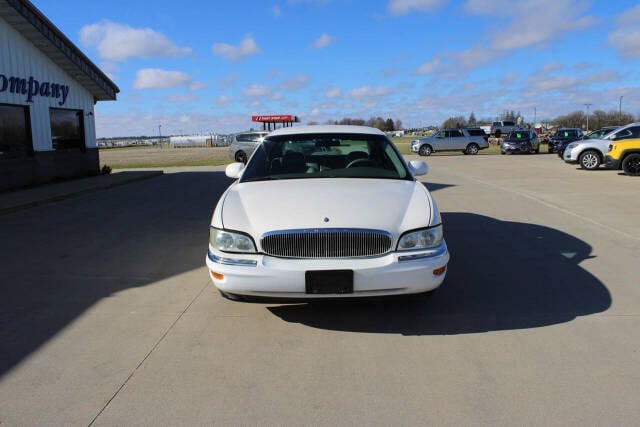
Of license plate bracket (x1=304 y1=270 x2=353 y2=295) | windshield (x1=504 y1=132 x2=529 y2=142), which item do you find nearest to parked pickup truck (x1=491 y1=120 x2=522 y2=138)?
windshield (x1=504 y1=132 x2=529 y2=142)

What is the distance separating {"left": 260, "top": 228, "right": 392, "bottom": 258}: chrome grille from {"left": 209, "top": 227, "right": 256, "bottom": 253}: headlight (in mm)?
165

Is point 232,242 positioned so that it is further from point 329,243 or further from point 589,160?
point 589,160

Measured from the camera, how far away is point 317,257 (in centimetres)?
386

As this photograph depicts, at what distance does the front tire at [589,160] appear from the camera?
19.2 metres

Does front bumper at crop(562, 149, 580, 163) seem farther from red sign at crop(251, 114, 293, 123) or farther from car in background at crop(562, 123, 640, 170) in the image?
red sign at crop(251, 114, 293, 123)

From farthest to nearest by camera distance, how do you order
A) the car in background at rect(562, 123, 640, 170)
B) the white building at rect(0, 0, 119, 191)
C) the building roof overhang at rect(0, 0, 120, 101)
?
the car in background at rect(562, 123, 640, 170) → the white building at rect(0, 0, 119, 191) → the building roof overhang at rect(0, 0, 120, 101)

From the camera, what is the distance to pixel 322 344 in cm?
386

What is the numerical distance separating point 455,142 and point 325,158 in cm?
3011

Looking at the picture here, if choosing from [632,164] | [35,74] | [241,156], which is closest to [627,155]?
[632,164]

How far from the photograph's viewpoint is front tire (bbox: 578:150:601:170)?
19188 mm

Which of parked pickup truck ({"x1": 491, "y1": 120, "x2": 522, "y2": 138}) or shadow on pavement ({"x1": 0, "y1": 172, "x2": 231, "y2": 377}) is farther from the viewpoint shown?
parked pickup truck ({"x1": 491, "y1": 120, "x2": 522, "y2": 138})

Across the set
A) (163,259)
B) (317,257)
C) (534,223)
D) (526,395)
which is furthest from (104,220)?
(526,395)

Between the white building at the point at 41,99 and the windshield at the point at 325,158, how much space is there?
1069cm

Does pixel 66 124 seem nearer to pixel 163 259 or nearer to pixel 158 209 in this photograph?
pixel 158 209
